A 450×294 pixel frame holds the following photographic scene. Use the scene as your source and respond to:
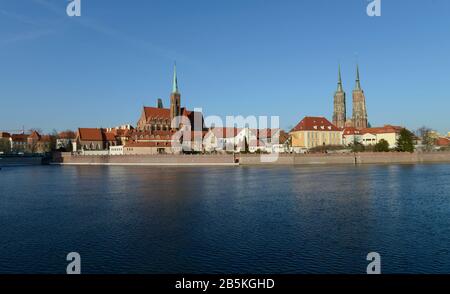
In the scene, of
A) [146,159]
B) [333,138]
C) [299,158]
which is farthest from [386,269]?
[333,138]

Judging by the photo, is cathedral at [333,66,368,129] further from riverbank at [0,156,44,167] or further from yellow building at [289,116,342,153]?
riverbank at [0,156,44,167]

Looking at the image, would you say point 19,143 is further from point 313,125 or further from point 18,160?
point 313,125

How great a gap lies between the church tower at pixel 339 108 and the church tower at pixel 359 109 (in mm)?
2885

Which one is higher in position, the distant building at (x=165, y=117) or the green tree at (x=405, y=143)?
the distant building at (x=165, y=117)

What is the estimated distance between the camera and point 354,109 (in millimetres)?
122125

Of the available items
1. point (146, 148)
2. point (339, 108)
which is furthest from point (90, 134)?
point (339, 108)

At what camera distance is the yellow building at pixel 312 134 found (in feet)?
278

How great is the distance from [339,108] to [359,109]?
5667 mm

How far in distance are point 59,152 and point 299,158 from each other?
161 ft

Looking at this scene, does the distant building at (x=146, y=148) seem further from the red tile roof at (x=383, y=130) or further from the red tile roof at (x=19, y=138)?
the red tile roof at (x=19, y=138)

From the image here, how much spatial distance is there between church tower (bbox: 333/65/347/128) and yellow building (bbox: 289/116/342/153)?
3466cm

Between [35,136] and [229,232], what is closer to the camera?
[229,232]

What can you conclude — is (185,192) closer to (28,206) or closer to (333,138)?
(28,206)

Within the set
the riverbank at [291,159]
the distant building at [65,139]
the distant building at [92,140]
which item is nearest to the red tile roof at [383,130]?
the riverbank at [291,159]
